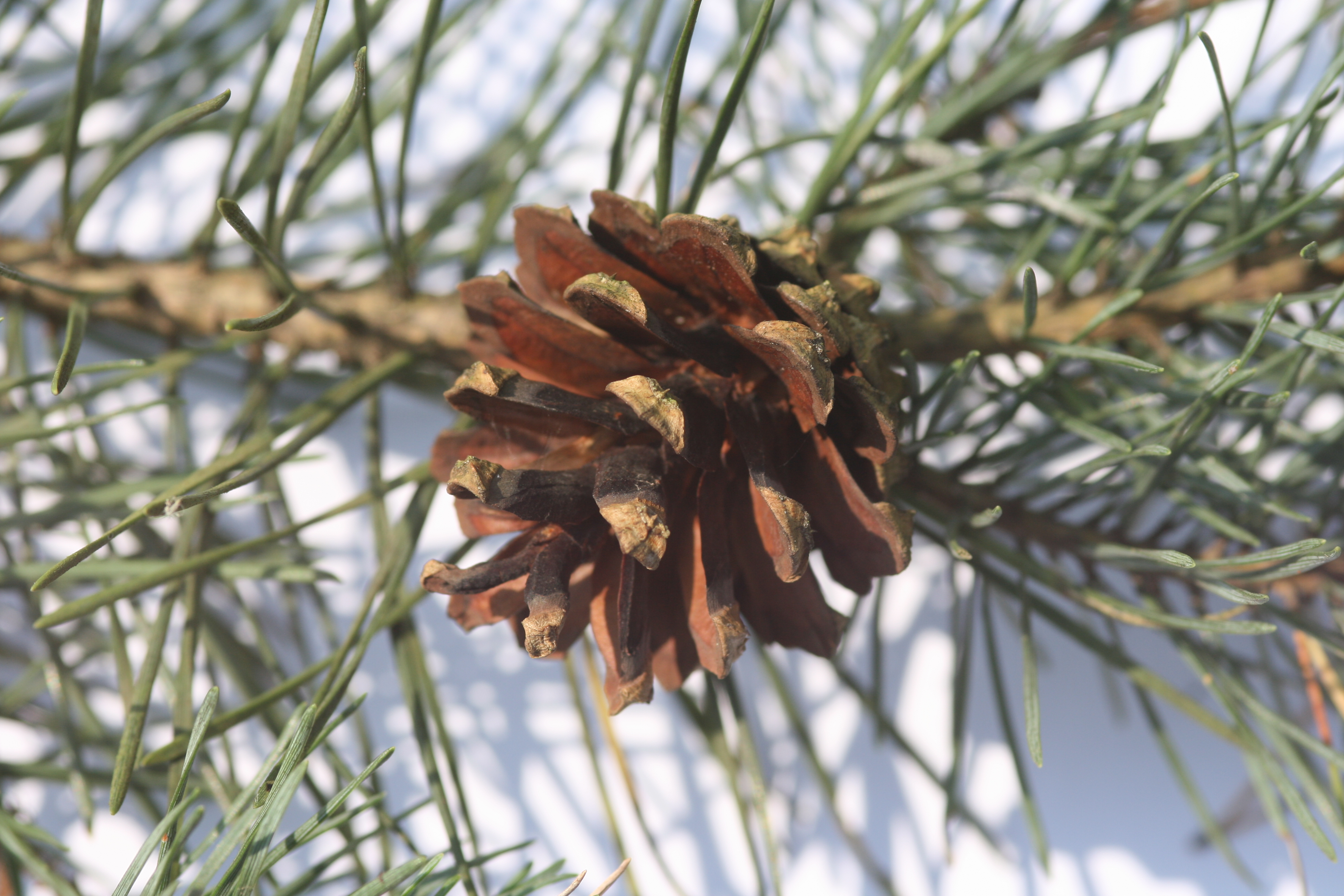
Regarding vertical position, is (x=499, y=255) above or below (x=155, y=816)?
above

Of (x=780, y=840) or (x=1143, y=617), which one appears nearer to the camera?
(x=1143, y=617)

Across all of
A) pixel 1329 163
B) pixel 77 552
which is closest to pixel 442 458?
pixel 77 552

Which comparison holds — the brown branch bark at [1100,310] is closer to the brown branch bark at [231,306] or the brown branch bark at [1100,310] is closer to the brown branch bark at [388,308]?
the brown branch bark at [388,308]

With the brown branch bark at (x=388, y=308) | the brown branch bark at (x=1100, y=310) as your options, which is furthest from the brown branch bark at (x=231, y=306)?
the brown branch bark at (x=1100, y=310)

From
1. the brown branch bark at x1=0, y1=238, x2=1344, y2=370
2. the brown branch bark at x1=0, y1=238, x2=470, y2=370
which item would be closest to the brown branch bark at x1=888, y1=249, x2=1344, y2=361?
the brown branch bark at x1=0, y1=238, x2=1344, y2=370

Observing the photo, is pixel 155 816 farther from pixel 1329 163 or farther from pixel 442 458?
pixel 1329 163

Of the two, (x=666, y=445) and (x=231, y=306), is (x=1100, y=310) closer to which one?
(x=666, y=445)

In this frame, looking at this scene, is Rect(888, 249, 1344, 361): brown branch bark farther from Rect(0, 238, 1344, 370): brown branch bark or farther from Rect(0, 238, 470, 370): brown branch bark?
Rect(0, 238, 470, 370): brown branch bark
